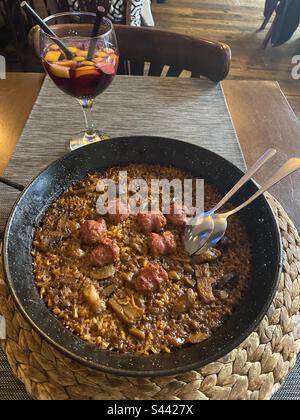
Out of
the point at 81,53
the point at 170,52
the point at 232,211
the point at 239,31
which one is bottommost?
the point at 239,31

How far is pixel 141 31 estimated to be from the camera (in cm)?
147

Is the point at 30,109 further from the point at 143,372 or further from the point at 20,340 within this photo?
the point at 143,372

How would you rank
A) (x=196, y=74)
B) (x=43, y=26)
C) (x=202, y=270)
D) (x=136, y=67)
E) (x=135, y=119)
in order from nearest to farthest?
(x=202, y=270) < (x=43, y=26) < (x=135, y=119) < (x=196, y=74) < (x=136, y=67)

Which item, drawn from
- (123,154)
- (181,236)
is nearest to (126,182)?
(123,154)

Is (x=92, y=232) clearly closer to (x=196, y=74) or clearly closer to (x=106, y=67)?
(x=106, y=67)

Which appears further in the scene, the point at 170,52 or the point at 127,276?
the point at 170,52

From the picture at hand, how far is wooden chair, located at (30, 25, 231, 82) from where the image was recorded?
138 cm

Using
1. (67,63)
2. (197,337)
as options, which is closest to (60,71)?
(67,63)

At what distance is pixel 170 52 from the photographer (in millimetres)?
1489

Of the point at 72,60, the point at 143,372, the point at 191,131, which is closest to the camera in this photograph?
the point at 143,372

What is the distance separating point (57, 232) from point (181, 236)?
0.96 ft

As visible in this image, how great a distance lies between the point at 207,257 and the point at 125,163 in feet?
1.16

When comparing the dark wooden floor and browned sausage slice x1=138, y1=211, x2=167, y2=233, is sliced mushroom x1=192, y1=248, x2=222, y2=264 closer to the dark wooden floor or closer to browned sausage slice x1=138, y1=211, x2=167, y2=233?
browned sausage slice x1=138, y1=211, x2=167, y2=233

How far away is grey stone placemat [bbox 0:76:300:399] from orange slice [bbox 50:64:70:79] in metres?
0.25
